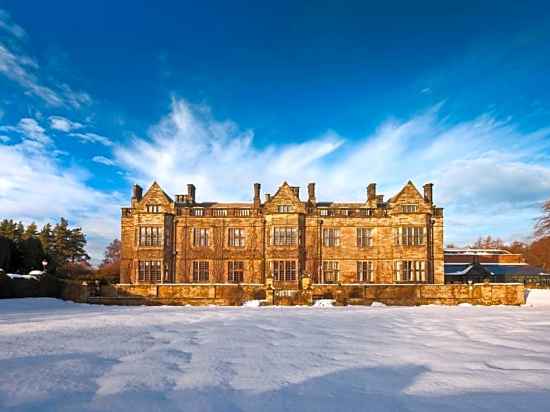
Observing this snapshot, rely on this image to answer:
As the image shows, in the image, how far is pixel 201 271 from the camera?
3438 centimetres

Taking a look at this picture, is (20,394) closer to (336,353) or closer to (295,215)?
(336,353)

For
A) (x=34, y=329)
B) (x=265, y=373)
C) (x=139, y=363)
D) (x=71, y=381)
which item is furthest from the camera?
(x=34, y=329)

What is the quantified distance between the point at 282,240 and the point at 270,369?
26608 mm

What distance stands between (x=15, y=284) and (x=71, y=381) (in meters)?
21.8

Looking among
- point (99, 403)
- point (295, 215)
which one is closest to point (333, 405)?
point (99, 403)

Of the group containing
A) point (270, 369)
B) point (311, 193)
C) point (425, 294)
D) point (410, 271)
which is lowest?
point (425, 294)

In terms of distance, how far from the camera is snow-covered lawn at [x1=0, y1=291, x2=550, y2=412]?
5.13 m

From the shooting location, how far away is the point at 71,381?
231 inches

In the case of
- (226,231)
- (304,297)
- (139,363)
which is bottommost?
(304,297)

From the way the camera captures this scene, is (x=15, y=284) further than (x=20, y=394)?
Yes

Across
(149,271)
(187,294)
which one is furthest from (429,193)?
(149,271)

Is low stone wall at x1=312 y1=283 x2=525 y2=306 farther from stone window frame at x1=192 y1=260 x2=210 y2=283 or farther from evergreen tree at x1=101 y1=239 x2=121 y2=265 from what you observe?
evergreen tree at x1=101 y1=239 x2=121 y2=265

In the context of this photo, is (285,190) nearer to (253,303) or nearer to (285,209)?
(285,209)

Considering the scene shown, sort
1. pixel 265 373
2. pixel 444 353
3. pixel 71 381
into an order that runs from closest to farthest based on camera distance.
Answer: pixel 71 381 → pixel 265 373 → pixel 444 353
